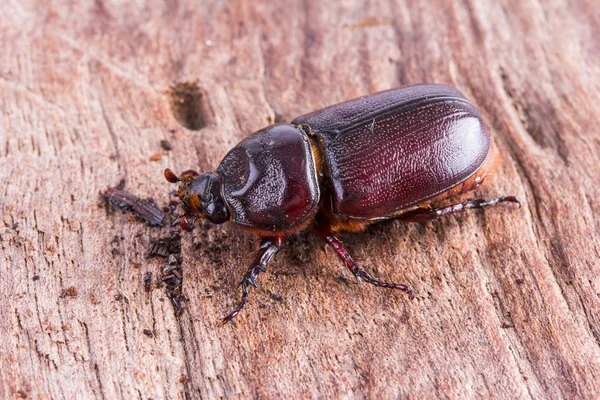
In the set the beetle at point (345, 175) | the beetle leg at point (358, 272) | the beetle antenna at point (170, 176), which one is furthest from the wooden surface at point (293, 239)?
the beetle antenna at point (170, 176)

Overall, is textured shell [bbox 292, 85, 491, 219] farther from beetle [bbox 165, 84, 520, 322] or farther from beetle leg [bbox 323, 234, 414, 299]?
beetle leg [bbox 323, 234, 414, 299]

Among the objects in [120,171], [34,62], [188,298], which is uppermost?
[34,62]

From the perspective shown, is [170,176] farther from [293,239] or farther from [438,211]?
[438,211]

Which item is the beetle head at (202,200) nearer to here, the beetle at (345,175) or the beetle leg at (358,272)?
the beetle at (345,175)

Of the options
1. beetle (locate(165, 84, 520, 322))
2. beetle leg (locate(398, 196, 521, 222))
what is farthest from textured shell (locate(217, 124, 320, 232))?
beetle leg (locate(398, 196, 521, 222))

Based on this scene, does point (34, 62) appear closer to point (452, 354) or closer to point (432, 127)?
point (432, 127)

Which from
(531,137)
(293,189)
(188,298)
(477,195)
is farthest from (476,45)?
(188,298)

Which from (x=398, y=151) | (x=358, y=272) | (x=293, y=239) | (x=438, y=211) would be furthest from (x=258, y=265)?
(x=438, y=211)
